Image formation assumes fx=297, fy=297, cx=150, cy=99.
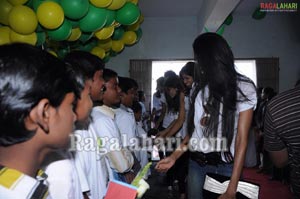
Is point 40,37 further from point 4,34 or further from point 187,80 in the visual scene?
point 187,80

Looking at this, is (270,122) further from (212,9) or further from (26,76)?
(212,9)

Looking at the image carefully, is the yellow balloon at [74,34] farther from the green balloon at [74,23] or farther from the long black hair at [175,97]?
the long black hair at [175,97]

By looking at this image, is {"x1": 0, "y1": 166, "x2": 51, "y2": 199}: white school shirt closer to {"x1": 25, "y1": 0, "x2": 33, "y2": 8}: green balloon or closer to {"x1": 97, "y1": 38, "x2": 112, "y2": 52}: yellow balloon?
{"x1": 25, "y1": 0, "x2": 33, "y2": 8}: green balloon

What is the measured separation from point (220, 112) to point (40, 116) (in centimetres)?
96

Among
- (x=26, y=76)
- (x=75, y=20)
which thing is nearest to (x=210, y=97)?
(x=26, y=76)

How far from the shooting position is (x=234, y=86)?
140 cm

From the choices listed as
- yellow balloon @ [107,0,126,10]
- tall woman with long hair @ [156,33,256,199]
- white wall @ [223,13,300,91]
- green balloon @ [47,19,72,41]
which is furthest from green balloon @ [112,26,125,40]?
white wall @ [223,13,300,91]

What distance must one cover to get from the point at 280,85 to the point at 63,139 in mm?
6474

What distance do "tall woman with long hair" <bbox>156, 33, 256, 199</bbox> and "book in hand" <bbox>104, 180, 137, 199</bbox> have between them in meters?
0.60

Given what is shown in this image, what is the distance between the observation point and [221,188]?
137 cm

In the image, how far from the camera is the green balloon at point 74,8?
2.52m

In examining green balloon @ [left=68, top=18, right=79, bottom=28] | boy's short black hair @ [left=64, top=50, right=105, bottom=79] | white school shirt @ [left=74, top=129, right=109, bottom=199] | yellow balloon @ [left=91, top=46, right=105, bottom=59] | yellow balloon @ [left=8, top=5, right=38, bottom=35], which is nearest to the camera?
white school shirt @ [left=74, top=129, right=109, bottom=199]

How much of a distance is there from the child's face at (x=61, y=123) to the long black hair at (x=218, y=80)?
85 cm

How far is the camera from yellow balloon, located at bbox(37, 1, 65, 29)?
2419 mm
